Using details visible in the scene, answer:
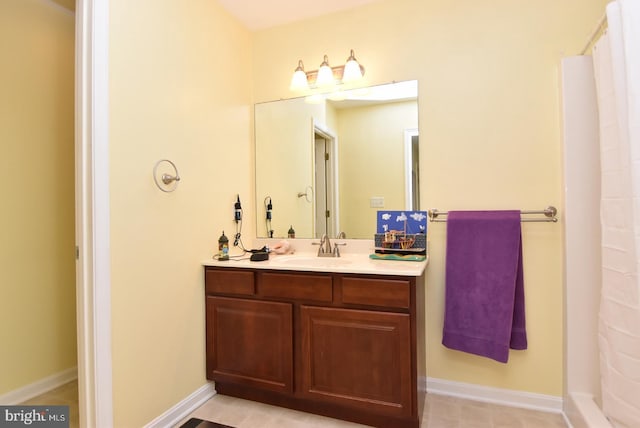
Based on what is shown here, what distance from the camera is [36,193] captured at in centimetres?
210

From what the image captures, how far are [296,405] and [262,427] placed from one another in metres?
0.21

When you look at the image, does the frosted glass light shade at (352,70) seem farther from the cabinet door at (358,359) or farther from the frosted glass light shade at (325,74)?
the cabinet door at (358,359)

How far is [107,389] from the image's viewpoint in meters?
1.43

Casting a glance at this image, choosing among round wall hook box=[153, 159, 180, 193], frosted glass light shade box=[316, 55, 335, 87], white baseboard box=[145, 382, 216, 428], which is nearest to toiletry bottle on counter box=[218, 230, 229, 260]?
round wall hook box=[153, 159, 180, 193]

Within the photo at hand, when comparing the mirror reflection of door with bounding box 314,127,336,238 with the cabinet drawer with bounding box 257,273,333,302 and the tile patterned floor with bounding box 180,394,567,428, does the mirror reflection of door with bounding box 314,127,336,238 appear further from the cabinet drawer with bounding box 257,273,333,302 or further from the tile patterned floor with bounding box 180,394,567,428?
the tile patterned floor with bounding box 180,394,567,428

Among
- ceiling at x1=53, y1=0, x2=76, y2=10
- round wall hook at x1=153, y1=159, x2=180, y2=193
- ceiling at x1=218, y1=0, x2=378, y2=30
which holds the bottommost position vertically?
round wall hook at x1=153, y1=159, x2=180, y2=193

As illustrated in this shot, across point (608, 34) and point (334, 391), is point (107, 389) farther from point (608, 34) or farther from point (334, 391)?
point (608, 34)

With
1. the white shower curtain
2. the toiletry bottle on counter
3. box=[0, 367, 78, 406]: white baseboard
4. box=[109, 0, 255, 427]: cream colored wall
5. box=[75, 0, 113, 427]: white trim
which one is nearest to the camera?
the white shower curtain

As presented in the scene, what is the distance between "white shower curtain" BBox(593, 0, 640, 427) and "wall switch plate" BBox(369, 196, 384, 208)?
114 centimetres

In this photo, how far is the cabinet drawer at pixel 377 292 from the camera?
158 centimetres

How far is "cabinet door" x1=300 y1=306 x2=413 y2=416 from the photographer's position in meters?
1.59

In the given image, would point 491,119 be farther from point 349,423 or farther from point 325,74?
point 349,423

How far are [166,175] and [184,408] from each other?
4.24 feet

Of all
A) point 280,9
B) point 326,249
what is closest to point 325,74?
point 280,9
